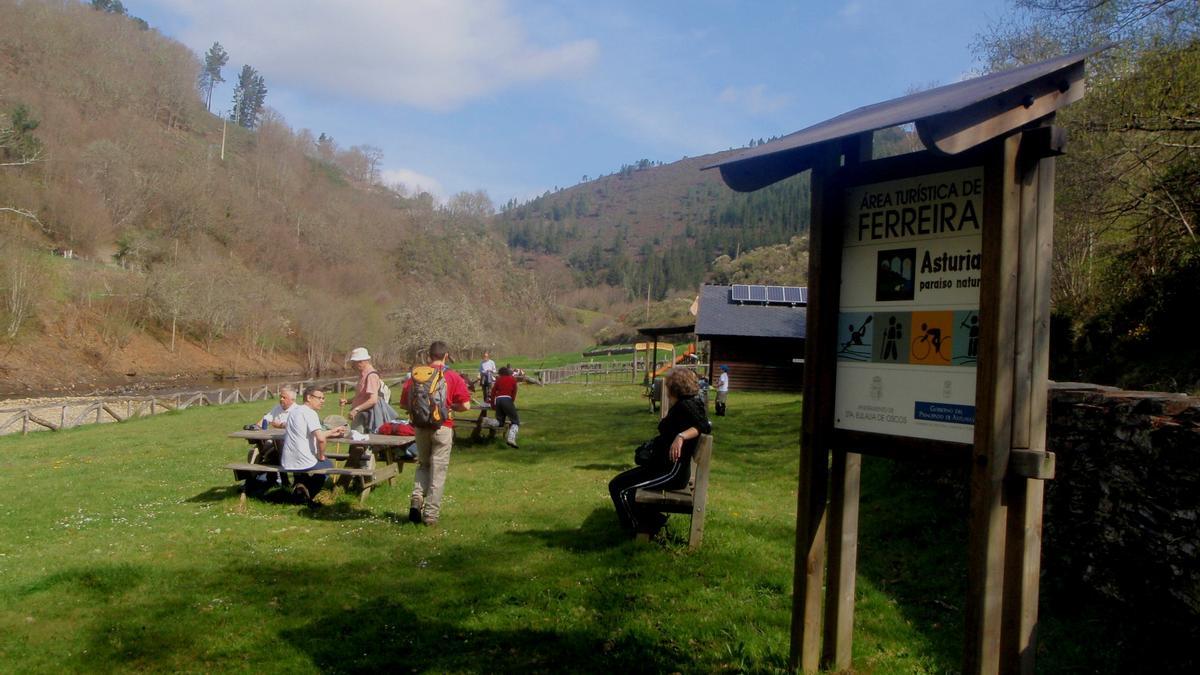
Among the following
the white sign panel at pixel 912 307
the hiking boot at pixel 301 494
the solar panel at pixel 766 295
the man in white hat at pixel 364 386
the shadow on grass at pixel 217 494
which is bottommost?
the shadow on grass at pixel 217 494

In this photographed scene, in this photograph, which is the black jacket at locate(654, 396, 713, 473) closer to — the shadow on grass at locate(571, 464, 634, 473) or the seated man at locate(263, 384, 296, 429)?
the shadow on grass at locate(571, 464, 634, 473)

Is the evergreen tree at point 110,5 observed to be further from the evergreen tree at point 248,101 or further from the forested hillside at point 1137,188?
the forested hillside at point 1137,188

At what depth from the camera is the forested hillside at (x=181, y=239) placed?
5900 cm

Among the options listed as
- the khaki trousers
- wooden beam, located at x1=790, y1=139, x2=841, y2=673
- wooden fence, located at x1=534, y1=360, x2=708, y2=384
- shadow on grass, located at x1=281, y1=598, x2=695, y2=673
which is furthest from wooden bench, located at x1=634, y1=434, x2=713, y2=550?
wooden fence, located at x1=534, y1=360, x2=708, y2=384

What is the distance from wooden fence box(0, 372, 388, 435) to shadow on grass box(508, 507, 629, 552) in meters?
23.3

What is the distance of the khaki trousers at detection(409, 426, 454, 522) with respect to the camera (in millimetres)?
8406

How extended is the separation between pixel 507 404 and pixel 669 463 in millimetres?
9256

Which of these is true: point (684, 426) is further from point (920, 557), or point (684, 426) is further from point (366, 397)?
point (366, 397)

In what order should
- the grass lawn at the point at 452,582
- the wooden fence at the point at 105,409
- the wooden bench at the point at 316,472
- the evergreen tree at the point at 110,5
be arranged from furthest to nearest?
the evergreen tree at the point at 110,5
the wooden fence at the point at 105,409
the wooden bench at the point at 316,472
the grass lawn at the point at 452,582

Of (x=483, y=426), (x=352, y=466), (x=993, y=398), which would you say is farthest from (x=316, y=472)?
(x=993, y=398)

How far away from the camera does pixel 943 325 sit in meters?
3.80

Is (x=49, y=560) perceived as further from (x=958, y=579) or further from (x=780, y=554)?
(x=958, y=579)

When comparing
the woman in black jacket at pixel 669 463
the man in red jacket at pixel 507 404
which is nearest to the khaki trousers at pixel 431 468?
the woman in black jacket at pixel 669 463

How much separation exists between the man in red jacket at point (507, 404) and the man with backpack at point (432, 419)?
710 cm
